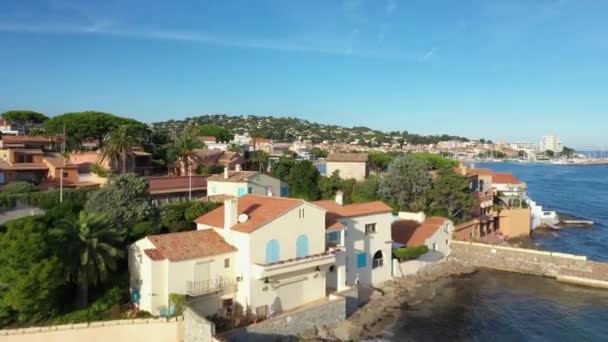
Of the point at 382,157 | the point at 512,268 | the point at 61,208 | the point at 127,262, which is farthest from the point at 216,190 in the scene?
the point at 382,157

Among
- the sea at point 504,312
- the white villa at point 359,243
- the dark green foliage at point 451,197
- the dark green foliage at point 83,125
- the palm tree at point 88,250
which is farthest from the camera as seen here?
the dark green foliage at point 83,125

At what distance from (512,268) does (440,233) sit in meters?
6.63

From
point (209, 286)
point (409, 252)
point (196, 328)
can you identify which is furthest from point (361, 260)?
point (196, 328)

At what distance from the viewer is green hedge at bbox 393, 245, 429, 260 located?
112 ft

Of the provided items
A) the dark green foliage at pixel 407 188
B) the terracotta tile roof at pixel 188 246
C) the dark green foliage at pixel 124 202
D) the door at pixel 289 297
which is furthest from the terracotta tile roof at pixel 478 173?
the dark green foliage at pixel 124 202

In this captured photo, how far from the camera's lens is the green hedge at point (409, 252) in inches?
1340

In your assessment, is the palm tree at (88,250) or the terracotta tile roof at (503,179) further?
the terracotta tile roof at (503,179)

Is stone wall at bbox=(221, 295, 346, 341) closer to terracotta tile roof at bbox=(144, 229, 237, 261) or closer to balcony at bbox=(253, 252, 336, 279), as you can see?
balcony at bbox=(253, 252, 336, 279)

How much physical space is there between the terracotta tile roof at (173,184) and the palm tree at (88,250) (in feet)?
63.9

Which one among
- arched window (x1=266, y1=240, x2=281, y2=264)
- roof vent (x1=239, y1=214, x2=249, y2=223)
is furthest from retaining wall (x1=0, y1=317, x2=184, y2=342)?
roof vent (x1=239, y1=214, x2=249, y2=223)

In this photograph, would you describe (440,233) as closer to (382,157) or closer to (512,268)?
(512,268)

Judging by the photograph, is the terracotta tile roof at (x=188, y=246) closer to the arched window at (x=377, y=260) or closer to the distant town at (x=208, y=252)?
the distant town at (x=208, y=252)

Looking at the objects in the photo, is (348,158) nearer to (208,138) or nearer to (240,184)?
(240,184)

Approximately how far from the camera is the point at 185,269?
69.1ft
